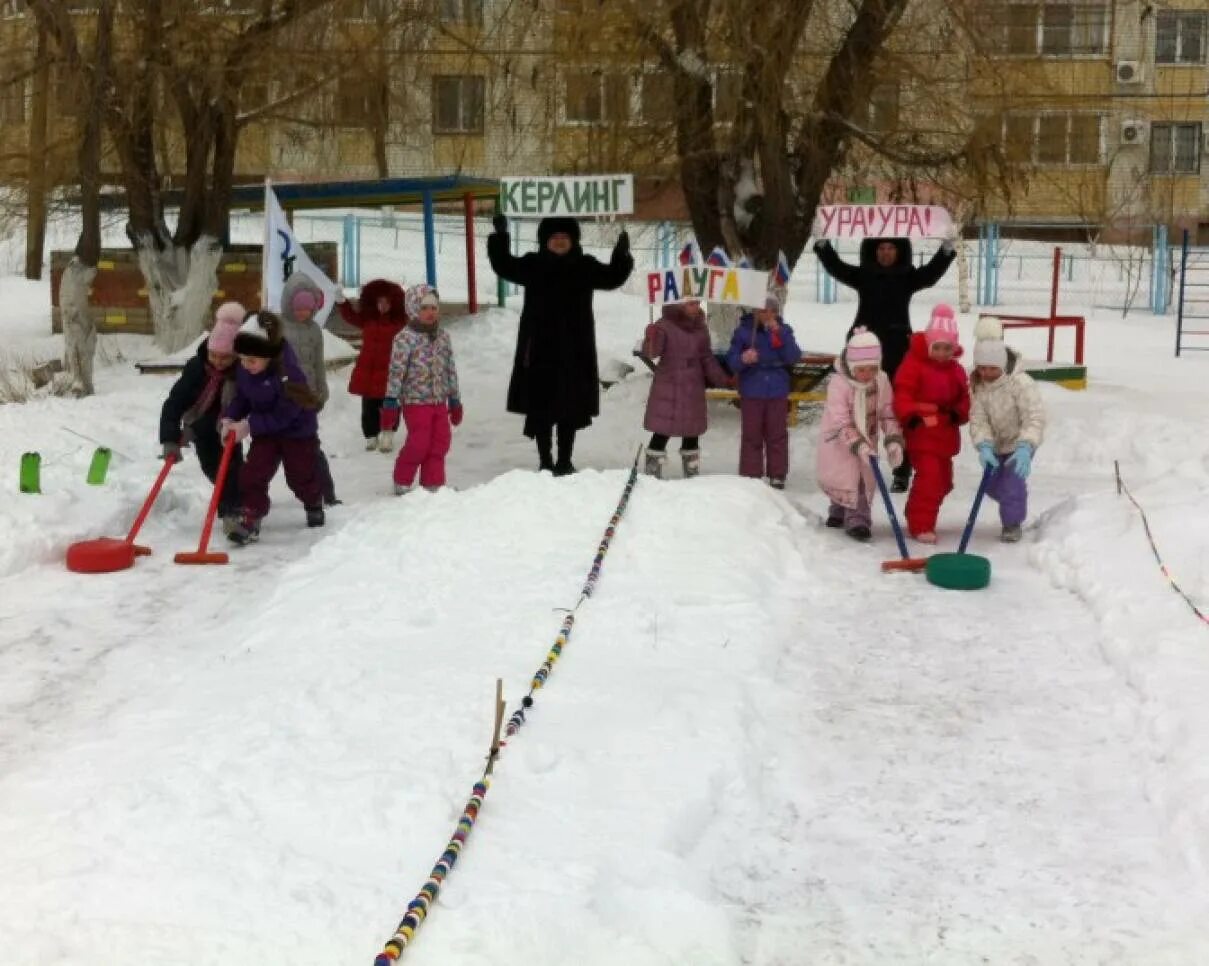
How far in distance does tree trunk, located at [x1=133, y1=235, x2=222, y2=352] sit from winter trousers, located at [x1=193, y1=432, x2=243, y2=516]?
815cm

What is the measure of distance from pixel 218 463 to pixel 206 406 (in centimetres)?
39

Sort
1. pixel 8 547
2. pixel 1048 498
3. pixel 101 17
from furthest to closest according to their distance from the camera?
pixel 101 17 < pixel 1048 498 < pixel 8 547

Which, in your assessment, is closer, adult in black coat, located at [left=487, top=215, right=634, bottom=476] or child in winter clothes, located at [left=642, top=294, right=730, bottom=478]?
child in winter clothes, located at [left=642, top=294, right=730, bottom=478]

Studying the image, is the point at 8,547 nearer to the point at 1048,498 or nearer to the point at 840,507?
the point at 840,507

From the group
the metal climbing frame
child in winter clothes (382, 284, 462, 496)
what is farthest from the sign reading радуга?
the metal climbing frame

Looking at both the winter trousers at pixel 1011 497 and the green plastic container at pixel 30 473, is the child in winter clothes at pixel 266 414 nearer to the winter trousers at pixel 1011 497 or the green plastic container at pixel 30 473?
the green plastic container at pixel 30 473

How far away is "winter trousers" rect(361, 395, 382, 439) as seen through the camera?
40.8 ft

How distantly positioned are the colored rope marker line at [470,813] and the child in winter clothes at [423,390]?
3069 millimetres

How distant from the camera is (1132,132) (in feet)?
121

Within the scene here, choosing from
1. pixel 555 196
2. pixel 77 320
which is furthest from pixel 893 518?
pixel 77 320

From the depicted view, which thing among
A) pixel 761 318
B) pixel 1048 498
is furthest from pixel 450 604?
pixel 1048 498

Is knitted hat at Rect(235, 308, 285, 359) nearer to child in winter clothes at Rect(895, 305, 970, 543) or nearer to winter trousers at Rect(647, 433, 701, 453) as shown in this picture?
winter trousers at Rect(647, 433, 701, 453)

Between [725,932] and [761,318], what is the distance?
21.8 feet

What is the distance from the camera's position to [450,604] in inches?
278
